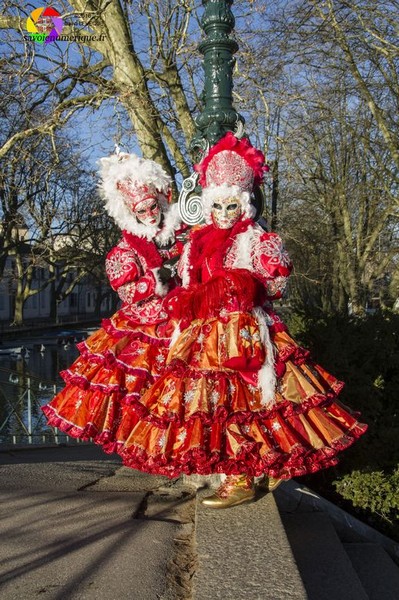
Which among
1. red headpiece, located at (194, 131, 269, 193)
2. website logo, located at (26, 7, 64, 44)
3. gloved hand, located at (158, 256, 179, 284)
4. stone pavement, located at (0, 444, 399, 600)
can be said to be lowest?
stone pavement, located at (0, 444, 399, 600)

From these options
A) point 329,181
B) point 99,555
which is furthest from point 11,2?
point 329,181

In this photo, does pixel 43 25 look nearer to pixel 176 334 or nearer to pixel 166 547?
pixel 176 334

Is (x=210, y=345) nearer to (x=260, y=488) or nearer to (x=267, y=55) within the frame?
(x=260, y=488)

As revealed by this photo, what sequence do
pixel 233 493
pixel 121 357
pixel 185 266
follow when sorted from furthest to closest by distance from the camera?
pixel 121 357 → pixel 185 266 → pixel 233 493

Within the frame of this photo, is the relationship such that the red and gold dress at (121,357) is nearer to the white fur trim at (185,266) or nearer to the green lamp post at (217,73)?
the white fur trim at (185,266)

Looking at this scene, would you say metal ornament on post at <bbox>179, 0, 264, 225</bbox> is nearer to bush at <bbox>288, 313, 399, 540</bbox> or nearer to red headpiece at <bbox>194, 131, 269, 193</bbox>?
red headpiece at <bbox>194, 131, 269, 193</bbox>

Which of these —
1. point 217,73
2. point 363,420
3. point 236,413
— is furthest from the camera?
point 363,420

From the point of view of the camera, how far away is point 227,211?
391cm

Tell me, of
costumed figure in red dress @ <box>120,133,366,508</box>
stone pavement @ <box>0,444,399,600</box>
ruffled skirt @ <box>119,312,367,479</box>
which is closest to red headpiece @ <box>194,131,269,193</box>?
costumed figure in red dress @ <box>120,133,366,508</box>

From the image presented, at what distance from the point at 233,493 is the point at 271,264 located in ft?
4.36

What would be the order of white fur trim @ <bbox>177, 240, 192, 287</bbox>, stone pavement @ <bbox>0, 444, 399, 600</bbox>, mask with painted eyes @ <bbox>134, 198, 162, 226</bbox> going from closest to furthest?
stone pavement @ <bbox>0, 444, 399, 600</bbox>, white fur trim @ <bbox>177, 240, 192, 287</bbox>, mask with painted eyes @ <bbox>134, 198, 162, 226</bbox>

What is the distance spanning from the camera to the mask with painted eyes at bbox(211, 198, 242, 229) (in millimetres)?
3902

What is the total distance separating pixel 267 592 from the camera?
8.41 ft

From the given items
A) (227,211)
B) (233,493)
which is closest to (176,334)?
(227,211)
